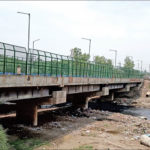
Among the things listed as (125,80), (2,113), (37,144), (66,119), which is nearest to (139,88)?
(125,80)

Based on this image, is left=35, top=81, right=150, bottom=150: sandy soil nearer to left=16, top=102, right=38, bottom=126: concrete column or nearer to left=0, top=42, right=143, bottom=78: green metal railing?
left=16, top=102, right=38, bottom=126: concrete column

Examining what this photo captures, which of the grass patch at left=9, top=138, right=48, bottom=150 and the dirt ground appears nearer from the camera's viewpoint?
the grass patch at left=9, top=138, right=48, bottom=150

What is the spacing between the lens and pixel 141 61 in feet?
331

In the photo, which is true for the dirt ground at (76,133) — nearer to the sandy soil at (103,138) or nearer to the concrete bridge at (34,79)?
the sandy soil at (103,138)

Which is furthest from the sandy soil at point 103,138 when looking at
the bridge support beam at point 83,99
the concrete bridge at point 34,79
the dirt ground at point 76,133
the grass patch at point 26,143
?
the bridge support beam at point 83,99

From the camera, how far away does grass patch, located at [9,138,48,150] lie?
16.3m

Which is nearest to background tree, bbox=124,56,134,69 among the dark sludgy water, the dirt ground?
the dark sludgy water

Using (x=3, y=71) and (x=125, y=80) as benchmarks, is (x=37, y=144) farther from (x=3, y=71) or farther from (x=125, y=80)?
Result: (x=125, y=80)

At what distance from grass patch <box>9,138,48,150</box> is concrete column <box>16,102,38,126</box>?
4.51 m

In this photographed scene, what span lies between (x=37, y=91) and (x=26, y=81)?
311 centimetres

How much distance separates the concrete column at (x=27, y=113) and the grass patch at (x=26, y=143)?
451 centimetres

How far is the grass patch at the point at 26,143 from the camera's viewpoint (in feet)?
53.5

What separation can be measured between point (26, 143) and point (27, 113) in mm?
6138

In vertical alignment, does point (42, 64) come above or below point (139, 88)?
above
